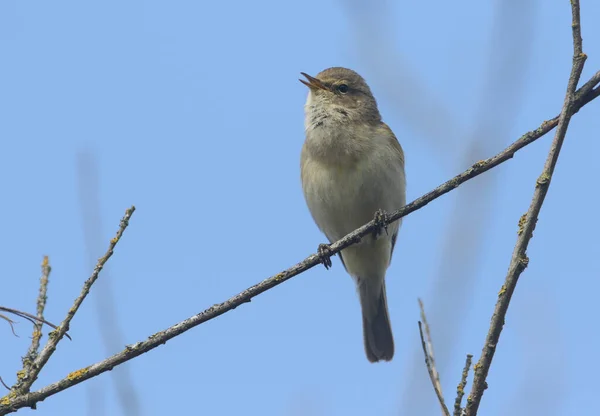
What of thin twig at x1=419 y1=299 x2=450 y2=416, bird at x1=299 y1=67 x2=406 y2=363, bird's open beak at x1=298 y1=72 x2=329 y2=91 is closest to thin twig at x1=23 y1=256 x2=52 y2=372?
thin twig at x1=419 y1=299 x2=450 y2=416

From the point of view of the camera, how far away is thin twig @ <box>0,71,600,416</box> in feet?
9.34

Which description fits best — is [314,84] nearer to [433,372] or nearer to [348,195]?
[348,195]

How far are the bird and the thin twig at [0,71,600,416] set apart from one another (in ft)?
8.64

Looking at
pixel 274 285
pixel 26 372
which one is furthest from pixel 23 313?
pixel 274 285

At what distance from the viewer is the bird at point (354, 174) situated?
22.2 feet

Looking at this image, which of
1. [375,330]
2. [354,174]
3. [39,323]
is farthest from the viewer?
[375,330]

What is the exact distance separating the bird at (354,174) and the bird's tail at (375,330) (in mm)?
11

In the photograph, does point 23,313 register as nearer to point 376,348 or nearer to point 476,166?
point 476,166

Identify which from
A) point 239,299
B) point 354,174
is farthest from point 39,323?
point 354,174

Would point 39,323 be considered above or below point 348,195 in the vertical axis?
below

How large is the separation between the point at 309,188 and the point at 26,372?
440 cm

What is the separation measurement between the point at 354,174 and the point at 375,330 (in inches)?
87.6

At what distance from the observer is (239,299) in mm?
3305

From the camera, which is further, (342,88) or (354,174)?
(342,88)
